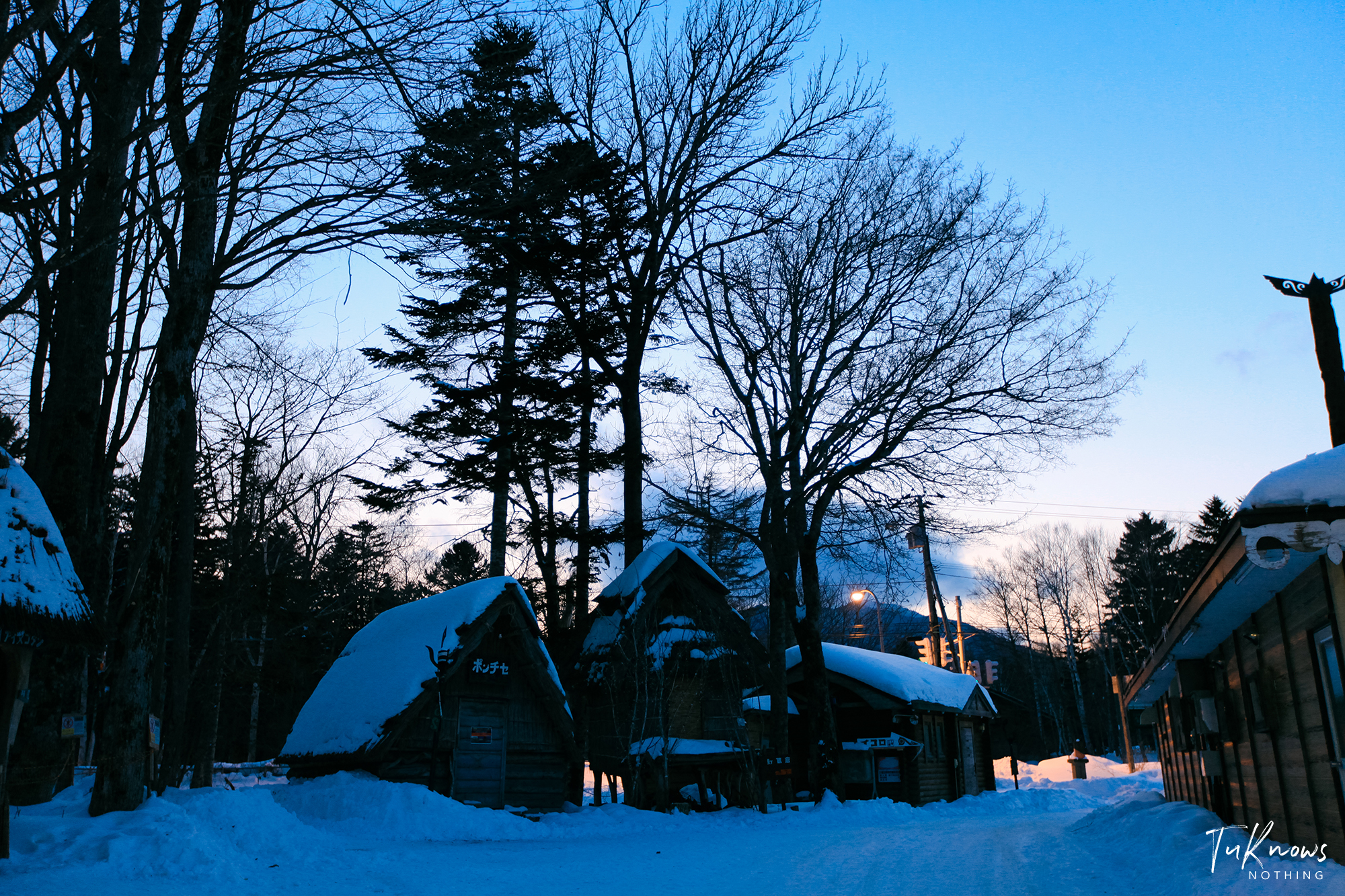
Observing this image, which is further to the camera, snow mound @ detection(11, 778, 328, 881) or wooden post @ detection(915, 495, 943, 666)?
wooden post @ detection(915, 495, 943, 666)

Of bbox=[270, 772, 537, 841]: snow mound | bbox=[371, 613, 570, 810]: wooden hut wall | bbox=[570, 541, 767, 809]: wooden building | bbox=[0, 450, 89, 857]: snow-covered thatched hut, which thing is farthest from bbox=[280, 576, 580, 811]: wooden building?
bbox=[0, 450, 89, 857]: snow-covered thatched hut

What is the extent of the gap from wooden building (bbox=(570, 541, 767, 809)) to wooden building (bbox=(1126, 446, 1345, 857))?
37.2ft

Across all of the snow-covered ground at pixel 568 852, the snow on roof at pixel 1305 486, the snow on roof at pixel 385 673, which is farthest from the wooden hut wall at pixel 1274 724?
the snow on roof at pixel 385 673

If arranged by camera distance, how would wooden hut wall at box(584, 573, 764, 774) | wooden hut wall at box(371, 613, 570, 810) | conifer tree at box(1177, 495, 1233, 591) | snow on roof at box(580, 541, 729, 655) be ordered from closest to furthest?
wooden hut wall at box(371, 613, 570, 810)
wooden hut wall at box(584, 573, 764, 774)
snow on roof at box(580, 541, 729, 655)
conifer tree at box(1177, 495, 1233, 591)

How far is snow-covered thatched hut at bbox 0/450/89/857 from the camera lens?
25.2 feet

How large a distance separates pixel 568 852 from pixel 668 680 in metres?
8.65

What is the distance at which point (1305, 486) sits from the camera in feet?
19.6

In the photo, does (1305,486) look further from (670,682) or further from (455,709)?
(670,682)

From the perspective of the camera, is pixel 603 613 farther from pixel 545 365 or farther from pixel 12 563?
pixel 12 563

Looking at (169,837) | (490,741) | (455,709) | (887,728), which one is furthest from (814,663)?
(169,837)

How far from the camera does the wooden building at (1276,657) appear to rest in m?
6.01

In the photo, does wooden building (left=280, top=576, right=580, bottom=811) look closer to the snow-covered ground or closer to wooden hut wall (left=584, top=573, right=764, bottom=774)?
the snow-covered ground

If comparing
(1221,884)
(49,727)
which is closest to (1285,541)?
(1221,884)

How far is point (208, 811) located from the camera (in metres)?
9.79
